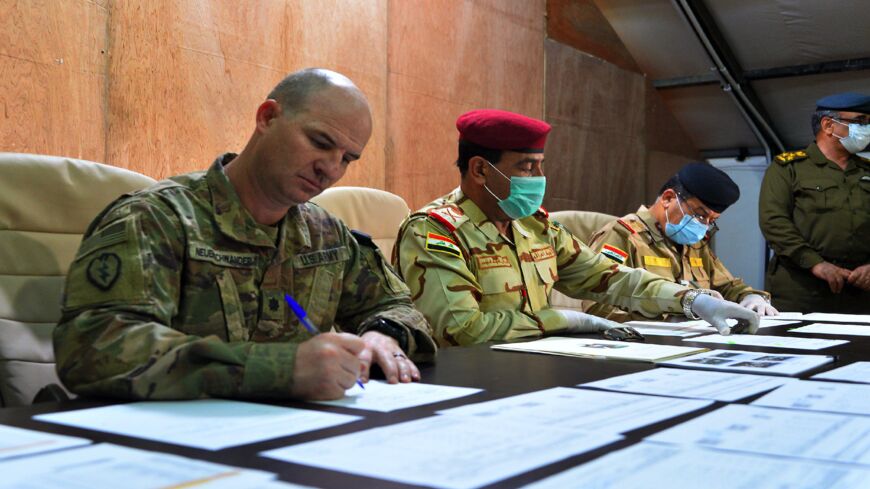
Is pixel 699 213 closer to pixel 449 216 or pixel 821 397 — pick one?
pixel 449 216

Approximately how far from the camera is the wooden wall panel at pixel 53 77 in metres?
2.35

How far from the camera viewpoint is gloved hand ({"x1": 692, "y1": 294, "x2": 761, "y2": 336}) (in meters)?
2.25

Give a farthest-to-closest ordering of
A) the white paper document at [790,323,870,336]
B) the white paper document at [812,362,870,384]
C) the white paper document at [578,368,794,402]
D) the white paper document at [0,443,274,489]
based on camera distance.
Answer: the white paper document at [790,323,870,336] → the white paper document at [812,362,870,384] → the white paper document at [578,368,794,402] → the white paper document at [0,443,274,489]

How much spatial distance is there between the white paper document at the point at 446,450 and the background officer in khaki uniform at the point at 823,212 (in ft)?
11.8

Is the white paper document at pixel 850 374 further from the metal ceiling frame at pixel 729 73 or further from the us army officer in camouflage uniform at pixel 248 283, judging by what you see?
the metal ceiling frame at pixel 729 73

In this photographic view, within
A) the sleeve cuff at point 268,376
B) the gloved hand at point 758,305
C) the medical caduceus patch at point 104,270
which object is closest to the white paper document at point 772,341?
the gloved hand at point 758,305

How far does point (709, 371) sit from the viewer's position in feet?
4.86

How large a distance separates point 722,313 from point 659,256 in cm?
110

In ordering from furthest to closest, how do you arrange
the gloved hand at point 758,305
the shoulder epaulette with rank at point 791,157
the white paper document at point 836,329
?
the shoulder epaulette with rank at point 791,157 < the gloved hand at point 758,305 < the white paper document at point 836,329

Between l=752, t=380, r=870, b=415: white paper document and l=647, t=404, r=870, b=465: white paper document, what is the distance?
0.05 meters

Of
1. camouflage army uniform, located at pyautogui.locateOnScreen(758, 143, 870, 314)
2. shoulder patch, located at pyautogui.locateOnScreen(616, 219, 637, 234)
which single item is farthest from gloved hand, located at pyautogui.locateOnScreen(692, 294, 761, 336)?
camouflage army uniform, located at pyautogui.locateOnScreen(758, 143, 870, 314)

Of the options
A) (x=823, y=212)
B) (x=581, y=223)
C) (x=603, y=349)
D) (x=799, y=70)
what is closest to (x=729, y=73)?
(x=799, y=70)

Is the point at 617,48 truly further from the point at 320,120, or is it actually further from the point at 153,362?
the point at 153,362

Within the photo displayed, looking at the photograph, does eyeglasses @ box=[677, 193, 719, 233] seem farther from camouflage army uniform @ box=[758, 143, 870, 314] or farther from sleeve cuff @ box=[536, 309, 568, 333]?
sleeve cuff @ box=[536, 309, 568, 333]
